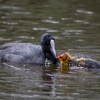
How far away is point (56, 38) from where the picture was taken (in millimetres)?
15750

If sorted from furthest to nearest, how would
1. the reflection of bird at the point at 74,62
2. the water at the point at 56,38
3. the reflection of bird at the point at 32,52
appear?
1. the reflection of bird at the point at 32,52
2. the reflection of bird at the point at 74,62
3. the water at the point at 56,38

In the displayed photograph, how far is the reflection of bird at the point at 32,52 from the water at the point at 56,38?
28cm

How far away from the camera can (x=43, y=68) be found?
13.4 meters

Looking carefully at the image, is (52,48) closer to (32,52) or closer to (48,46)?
(48,46)

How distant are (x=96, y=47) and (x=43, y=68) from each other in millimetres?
2007

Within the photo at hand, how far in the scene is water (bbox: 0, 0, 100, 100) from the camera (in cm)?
1095

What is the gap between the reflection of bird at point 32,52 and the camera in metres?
13.8

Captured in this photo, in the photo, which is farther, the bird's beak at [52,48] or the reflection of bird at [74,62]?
the bird's beak at [52,48]

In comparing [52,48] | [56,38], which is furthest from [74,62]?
[56,38]

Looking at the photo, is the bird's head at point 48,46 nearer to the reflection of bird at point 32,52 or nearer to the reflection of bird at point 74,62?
the reflection of bird at point 32,52

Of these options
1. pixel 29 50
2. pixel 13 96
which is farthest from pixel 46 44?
pixel 13 96

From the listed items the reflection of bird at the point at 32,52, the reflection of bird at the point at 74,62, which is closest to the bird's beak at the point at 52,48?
the reflection of bird at the point at 32,52

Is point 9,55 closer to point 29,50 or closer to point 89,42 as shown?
point 29,50

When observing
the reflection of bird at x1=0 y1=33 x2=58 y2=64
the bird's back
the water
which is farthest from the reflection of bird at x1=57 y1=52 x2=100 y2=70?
the bird's back
